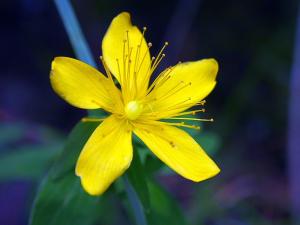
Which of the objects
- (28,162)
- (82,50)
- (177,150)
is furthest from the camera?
(28,162)

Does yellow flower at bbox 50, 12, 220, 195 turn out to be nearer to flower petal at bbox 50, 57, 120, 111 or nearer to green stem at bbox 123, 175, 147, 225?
flower petal at bbox 50, 57, 120, 111

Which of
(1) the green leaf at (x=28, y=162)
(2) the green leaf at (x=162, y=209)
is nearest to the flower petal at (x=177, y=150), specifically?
(2) the green leaf at (x=162, y=209)

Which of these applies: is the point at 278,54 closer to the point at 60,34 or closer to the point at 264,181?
the point at 264,181

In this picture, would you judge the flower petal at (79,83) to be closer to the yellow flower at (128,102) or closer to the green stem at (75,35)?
the yellow flower at (128,102)

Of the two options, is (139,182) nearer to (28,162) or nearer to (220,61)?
(28,162)

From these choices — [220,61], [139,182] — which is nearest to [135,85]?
[139,182]

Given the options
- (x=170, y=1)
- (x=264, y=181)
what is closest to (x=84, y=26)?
(x=170, y=1)
